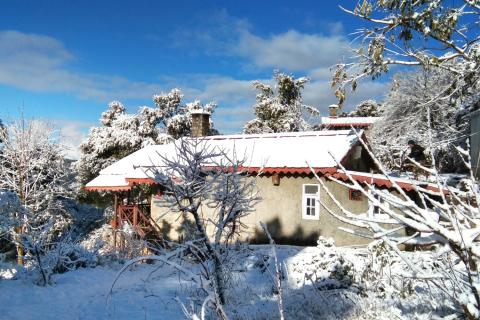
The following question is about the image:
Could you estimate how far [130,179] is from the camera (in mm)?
17875

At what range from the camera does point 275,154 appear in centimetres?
1692

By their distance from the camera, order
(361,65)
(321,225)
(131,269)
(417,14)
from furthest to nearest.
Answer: (321,225), (131,269), (361,65), (417,14)

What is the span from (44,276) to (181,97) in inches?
959

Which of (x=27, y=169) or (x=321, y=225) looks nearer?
(x=321, y=225)

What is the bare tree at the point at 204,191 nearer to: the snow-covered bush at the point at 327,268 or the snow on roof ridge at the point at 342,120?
the snow-covered bush at the point at 327,268

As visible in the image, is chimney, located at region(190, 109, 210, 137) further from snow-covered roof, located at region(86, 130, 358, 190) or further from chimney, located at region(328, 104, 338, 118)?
chimney, located at region(328, 104, 338, 118)

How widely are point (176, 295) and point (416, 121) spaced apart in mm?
22671

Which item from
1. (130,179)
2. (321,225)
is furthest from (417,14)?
(130,179)

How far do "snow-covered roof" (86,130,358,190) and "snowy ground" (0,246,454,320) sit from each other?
171 inches

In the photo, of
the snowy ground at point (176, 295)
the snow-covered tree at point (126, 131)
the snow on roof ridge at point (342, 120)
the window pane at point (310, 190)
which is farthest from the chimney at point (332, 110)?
the snowy ground at point (176, 295)

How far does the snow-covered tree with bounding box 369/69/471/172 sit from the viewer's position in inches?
912

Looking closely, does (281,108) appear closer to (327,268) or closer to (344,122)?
(344,122)

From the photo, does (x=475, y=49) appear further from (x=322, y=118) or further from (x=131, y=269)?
(x=322, y=118)

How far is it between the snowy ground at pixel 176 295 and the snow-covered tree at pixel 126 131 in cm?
1792
